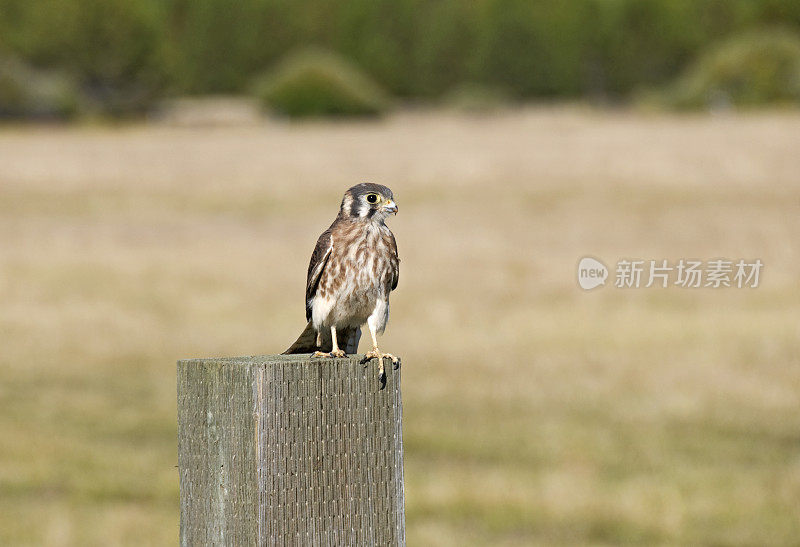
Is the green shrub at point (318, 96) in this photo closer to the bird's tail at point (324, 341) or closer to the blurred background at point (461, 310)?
the blurred background at point (461, 310)

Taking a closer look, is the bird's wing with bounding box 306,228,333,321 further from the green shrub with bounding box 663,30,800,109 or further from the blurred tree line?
the blurred tree line

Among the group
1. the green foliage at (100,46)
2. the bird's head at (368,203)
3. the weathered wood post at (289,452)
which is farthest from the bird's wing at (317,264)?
the green foliage at (100,46)

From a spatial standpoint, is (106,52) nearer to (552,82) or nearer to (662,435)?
(552,82)

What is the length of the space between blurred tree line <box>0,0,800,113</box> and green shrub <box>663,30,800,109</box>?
13557 millimetres

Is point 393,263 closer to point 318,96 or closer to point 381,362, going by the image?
point 381,362

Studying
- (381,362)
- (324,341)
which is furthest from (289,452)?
(324,341)

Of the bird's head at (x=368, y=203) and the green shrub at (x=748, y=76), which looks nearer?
the bird's head at (x=368, y=203)

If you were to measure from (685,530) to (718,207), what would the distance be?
965 inches

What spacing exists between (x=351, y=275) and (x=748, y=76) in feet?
249

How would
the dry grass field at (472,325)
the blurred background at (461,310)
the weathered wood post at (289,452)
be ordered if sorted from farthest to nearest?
the blurred background at (461,310)
the dry grass field at (472,325)
the weathered wood post at (289,452)

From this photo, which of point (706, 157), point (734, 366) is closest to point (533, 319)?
point (734, 366)

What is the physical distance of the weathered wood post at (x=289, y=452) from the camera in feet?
10.6

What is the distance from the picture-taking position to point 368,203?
4.09 metres

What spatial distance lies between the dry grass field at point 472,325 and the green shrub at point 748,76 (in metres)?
30.1
